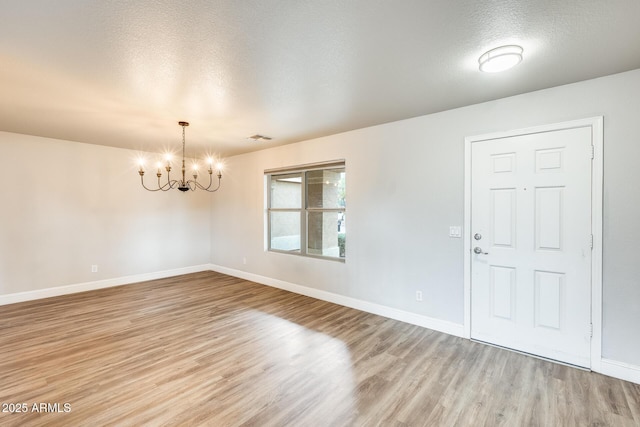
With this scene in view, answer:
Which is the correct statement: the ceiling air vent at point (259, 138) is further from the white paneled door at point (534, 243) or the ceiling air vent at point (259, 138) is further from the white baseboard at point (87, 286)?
the white baseboard at point (87, 286)

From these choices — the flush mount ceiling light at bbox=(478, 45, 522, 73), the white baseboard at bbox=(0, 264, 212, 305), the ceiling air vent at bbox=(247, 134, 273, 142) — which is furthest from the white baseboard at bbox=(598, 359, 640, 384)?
the white baseboard at bbox=(0, 264, 212, 305)

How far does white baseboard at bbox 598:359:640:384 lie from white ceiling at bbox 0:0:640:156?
7.86ft

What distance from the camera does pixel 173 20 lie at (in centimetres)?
167

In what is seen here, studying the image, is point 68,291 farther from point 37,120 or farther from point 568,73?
point 568,73

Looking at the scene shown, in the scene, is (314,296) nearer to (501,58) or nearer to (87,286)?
(501,58)

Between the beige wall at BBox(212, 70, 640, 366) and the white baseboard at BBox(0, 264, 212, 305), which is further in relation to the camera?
the white baseboard at BBox(0, 264, 212, 305)

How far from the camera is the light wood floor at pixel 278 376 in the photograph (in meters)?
1.93

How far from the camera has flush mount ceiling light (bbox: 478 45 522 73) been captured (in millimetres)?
1951

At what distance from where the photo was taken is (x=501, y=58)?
2.01 metres

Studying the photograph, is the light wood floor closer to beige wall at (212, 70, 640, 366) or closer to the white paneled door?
the white paneled door

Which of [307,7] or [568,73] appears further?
[568,73]

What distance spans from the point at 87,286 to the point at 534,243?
6.47 m

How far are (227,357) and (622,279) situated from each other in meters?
3.49

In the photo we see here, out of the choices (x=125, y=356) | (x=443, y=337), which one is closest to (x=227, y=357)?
(x=125, y=356)
